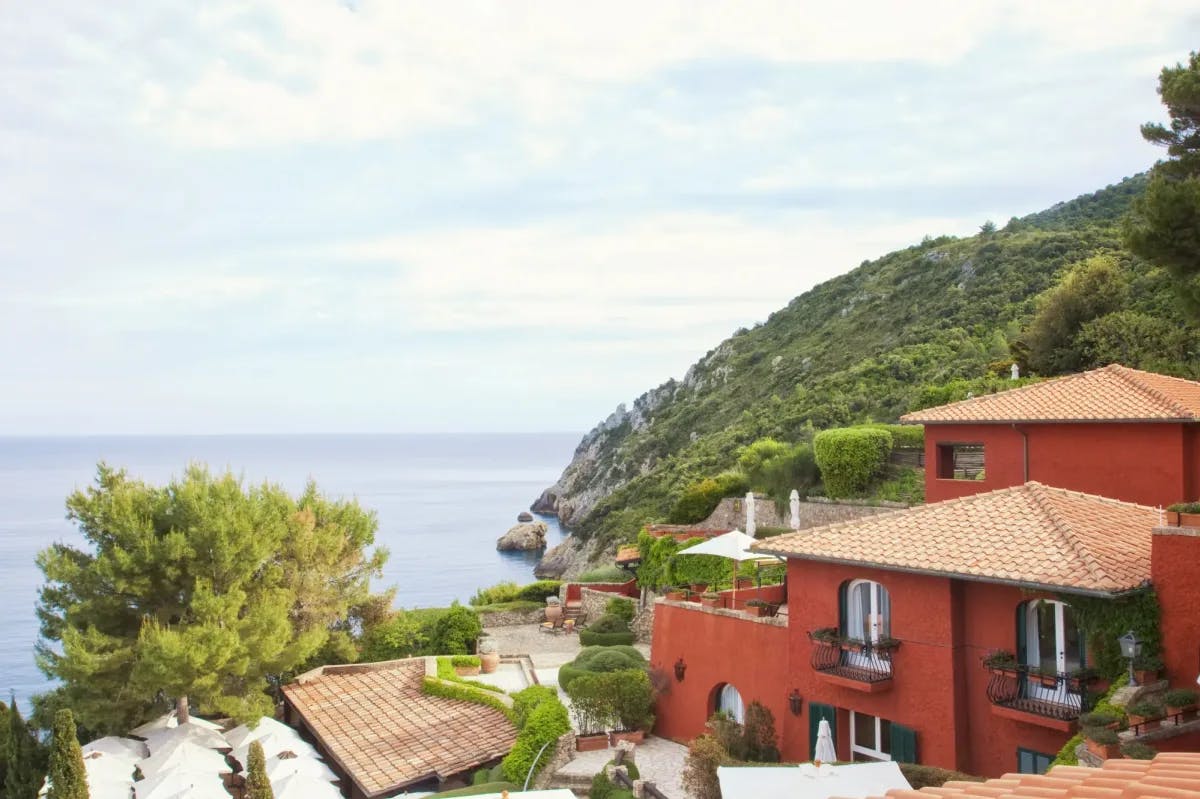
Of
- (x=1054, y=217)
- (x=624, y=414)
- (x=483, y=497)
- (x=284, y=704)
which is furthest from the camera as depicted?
(x=483, y=497)

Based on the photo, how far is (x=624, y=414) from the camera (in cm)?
10794

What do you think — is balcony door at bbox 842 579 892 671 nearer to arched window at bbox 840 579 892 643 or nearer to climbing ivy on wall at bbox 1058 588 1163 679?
arched window at bbox 840 579 892 643

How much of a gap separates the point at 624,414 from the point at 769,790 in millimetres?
95716

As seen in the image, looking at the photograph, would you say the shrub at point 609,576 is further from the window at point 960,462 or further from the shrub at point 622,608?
the window at point 960,462

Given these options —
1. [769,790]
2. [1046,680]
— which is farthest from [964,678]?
[769,790]

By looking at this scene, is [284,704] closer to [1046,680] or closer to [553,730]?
[553,730]

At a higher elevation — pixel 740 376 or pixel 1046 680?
pixel 740 376

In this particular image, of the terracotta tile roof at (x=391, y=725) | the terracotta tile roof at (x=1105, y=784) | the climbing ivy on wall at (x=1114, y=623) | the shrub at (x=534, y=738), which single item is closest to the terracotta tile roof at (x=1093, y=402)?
the climbing ivy on wall at (x=1114, y=623)

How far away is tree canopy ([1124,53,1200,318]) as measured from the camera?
16.5m

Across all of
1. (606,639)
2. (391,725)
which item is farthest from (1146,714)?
(391,725)

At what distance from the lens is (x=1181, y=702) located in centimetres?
1124

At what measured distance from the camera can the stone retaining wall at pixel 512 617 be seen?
107 feet

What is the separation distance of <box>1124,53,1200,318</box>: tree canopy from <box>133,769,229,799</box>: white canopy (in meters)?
19.9

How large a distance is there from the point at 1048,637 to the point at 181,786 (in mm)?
15737
